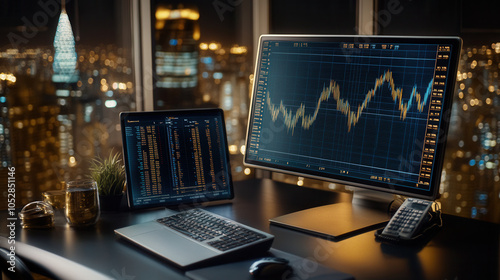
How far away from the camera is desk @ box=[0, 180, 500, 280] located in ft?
3.58

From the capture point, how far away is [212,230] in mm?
1295

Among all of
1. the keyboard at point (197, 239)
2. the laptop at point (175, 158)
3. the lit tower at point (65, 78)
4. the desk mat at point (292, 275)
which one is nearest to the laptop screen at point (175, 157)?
the laptop at point (175, 158)

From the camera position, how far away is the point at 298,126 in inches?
60.9

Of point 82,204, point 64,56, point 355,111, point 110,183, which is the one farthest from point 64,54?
point 355,111

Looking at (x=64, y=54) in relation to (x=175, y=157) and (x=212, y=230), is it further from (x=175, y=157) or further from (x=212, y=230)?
(x=212, y=230)

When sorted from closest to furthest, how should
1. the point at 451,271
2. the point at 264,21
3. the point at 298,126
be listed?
1. the point at 451,271
2. the point at 298,126
3. the point at 264,21

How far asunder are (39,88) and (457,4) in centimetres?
146

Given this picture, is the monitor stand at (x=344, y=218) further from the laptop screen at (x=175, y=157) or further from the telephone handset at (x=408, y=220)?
the laptop screen at (x=175, y=157)

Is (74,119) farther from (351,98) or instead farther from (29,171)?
(351,98)

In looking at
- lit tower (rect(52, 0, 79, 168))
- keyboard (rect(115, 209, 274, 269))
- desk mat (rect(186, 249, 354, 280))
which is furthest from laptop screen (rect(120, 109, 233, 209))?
desk mat (rect(186, 249, 354, 280))

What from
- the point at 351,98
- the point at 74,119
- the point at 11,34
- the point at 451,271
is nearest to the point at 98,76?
the point at 74,119

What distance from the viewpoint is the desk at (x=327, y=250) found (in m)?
1.09

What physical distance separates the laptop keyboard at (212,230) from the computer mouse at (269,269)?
0.14 meters

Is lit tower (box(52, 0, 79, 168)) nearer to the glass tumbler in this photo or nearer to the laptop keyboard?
the glass tumbler
